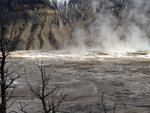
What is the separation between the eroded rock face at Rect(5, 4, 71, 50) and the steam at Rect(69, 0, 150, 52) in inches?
297

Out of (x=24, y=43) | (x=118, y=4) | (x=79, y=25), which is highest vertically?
(x=118, y=4)

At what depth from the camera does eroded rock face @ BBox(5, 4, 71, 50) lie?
3745 inches

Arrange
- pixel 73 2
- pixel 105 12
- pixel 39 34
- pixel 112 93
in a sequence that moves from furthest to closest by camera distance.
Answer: pixel 73 2 < pixel 105 12 < pixel 39 34 < pixel 112 93

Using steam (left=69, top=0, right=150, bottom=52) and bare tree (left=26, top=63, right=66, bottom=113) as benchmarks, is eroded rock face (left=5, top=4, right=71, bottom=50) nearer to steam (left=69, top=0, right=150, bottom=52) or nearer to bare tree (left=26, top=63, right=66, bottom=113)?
steam (left=69, top=0, right=150, bottom=52)

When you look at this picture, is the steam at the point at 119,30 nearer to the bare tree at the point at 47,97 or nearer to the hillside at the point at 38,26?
the hillside at the point at 38,26

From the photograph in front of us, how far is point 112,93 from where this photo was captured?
634 inches

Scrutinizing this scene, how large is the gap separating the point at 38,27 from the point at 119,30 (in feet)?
121

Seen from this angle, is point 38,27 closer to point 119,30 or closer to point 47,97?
point 119,30

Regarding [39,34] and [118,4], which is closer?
[39,34]

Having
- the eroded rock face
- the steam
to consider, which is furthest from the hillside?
the steam

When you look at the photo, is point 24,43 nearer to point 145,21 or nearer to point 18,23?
point 18,23

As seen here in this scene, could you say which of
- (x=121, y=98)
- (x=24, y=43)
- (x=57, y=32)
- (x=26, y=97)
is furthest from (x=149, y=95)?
(x=57, y=32)

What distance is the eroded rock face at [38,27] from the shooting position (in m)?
95.1

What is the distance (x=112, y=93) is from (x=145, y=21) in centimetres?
8576
